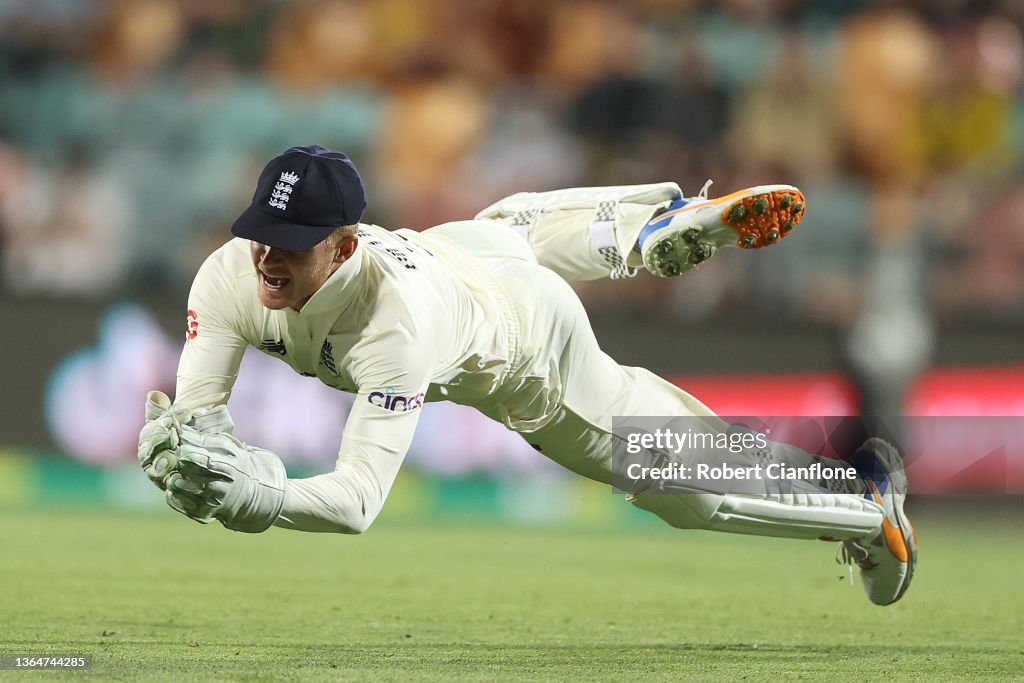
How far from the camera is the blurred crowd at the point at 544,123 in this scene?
9312 mm

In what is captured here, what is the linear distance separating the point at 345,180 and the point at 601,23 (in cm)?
711

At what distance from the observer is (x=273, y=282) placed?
3928 mm

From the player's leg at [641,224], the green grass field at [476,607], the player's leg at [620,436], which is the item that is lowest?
the green grass field at [476,607]

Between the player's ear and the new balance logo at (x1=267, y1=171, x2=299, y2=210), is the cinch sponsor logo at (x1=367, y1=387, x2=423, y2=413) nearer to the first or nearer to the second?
the player's ear

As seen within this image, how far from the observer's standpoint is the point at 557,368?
4.75 metres

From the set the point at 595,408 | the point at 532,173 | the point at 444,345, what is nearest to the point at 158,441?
the point at 444,345

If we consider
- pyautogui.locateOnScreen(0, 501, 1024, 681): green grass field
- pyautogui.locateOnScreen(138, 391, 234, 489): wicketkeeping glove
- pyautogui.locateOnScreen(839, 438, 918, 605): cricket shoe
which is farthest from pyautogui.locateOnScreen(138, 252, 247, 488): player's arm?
pyautogui.locateOnScreen(839, 438, 918, 605): cricket shoe

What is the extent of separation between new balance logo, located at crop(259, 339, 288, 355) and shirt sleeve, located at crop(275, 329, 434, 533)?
0.86ft

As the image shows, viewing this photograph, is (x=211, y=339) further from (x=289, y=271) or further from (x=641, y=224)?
(x=641, y=224)

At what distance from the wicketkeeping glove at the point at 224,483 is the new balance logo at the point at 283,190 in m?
0.61

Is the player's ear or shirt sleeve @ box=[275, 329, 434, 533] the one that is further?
the player's ear

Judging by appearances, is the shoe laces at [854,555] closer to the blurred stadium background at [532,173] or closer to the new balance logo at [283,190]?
the new balance logo at [283,190]

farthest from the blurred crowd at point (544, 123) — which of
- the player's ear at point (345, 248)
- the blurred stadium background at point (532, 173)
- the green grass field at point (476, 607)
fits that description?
the player's ear at point (345, 248)

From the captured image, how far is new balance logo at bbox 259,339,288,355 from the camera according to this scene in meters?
4.18
